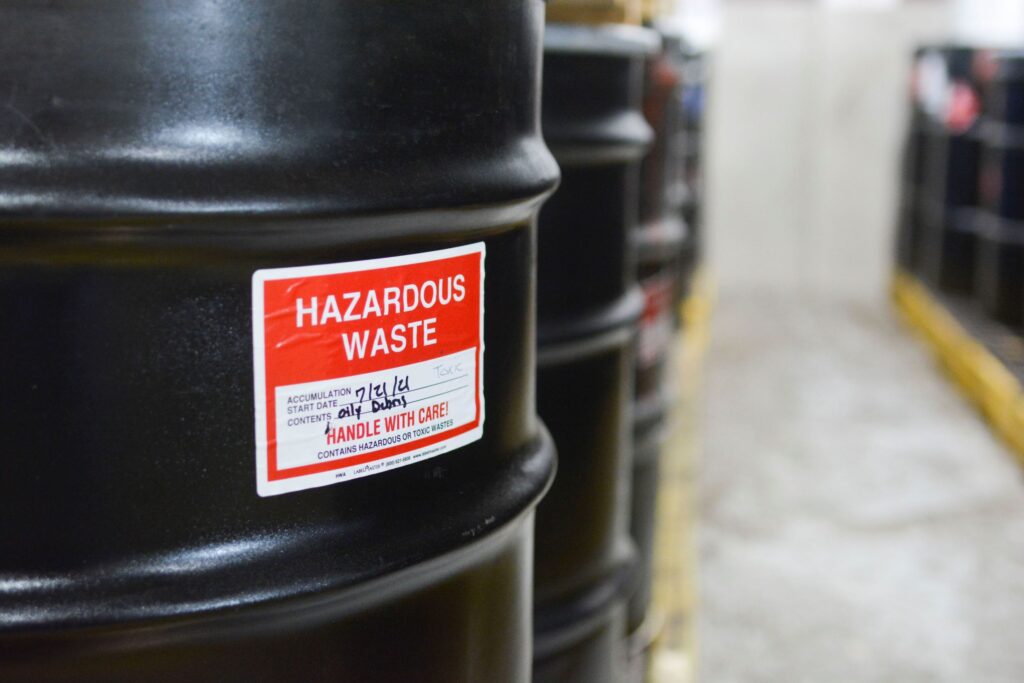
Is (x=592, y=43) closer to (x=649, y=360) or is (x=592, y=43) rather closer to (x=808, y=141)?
(x=649, y=360)

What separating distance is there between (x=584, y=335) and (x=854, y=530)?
2.33 meters

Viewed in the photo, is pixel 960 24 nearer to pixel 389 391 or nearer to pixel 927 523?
pixel 927 523

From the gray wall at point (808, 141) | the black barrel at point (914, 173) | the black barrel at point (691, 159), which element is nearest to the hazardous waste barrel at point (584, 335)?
the black barrel at point (691, 159)

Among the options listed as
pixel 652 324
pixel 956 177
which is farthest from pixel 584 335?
pixel 956 177

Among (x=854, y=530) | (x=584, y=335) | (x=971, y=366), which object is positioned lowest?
(x=854, y=530)

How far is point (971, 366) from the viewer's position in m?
4.82

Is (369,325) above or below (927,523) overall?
above

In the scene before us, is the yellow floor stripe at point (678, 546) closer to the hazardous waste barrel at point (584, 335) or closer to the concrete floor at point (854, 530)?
the concrete floor at point (854, 530)

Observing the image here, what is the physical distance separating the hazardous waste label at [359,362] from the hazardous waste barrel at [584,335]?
58 cm

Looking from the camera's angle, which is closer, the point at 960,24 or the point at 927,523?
the point at 927,523

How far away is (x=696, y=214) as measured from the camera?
19.1 feet

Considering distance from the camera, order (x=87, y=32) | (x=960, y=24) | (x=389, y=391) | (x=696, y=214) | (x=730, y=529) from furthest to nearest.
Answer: (x=960, y=24) → (x=696, y=214) → (x=730, y=529) → (x=389, y=391) → (x=87, y=32)

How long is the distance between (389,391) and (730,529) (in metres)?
2.86

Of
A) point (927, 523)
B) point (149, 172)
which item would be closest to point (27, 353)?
point (149, 172)
